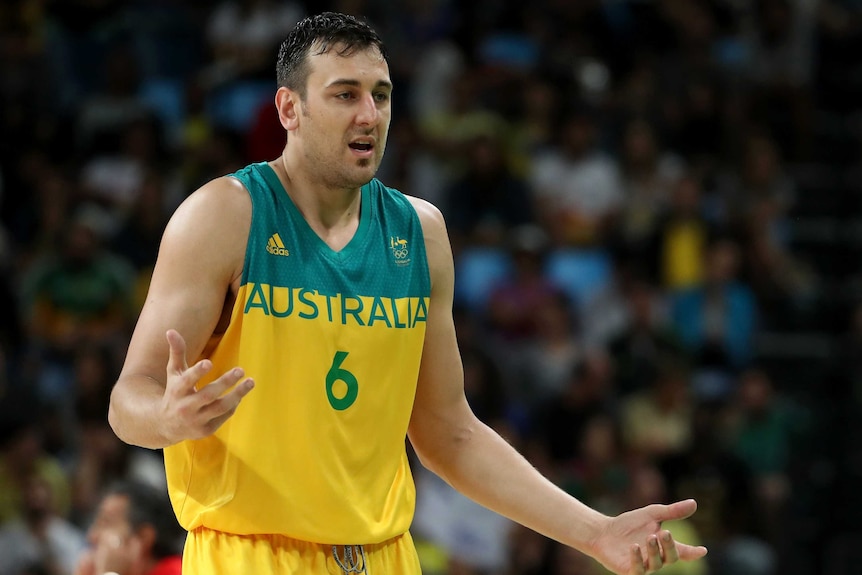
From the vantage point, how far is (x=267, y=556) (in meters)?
3.79

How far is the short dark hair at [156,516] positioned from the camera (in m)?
4.70

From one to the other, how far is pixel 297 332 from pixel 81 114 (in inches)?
330

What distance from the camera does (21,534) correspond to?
313 inches

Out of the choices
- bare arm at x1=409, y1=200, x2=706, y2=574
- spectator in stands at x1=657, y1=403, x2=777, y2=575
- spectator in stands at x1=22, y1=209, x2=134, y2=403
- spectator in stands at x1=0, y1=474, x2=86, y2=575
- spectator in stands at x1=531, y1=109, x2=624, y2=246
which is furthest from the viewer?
spectator in stands at x1=531, y1=109, x2=624, y2=246

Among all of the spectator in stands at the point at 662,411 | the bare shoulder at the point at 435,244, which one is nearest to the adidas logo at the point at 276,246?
the bare shoulder at the point at 435,244

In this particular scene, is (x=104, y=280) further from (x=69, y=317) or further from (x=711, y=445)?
(x=711, y=445)

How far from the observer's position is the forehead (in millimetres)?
3857

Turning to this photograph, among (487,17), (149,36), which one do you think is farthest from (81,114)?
(487,17)

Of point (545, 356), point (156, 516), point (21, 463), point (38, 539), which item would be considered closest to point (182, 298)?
point (156, 516)

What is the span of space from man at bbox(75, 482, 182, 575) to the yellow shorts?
486mm

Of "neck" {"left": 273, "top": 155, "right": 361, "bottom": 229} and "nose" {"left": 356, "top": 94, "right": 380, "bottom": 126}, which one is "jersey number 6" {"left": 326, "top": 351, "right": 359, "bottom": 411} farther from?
"nose" {"left": 356, "top": 94, "right": 380, "bottom": 126}

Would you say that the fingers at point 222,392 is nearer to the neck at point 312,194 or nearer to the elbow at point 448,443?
the neck at point 312,194

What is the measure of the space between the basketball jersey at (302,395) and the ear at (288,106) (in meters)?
0.15

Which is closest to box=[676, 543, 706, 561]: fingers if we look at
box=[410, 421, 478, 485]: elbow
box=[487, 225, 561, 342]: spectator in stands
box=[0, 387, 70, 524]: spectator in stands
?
box=[410, 421, 478, 485]: elbow
